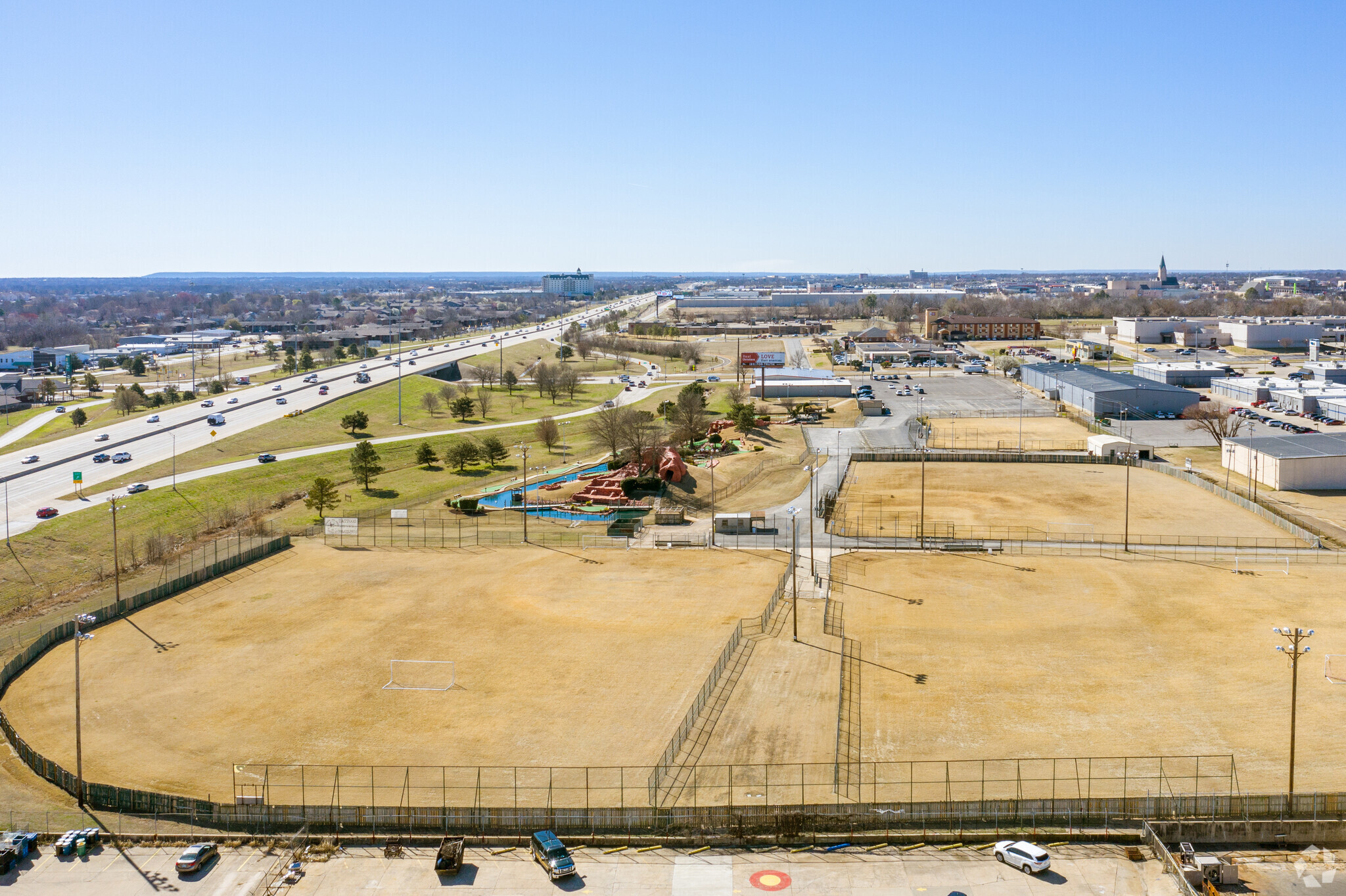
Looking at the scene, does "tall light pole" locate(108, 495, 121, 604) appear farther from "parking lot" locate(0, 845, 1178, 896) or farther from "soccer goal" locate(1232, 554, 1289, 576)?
"soccer goal" locate(1232, 554, 1289, 576)

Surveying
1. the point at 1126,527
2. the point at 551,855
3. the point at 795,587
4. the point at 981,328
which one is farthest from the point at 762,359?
the point at 551,855

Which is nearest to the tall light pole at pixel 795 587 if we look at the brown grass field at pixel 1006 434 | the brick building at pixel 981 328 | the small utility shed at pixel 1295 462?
the brown grass field at pixel 1006 434

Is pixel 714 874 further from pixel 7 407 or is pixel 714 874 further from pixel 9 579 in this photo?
pixel 7 407

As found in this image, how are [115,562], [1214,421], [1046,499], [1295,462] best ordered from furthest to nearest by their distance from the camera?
[1214,421], [1295,462], [1046,499], [115,562]

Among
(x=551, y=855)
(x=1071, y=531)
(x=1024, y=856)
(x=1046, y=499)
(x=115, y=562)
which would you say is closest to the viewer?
(x=1024, y=856)

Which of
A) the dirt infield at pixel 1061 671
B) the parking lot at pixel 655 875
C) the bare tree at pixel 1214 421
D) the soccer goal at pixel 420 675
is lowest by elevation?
the parking lot at pixel 655 875

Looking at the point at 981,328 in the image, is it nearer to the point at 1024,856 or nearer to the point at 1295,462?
the point at 1295,462

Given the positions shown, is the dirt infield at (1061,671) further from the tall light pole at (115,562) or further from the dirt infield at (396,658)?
the tall light pole at (115,562)
